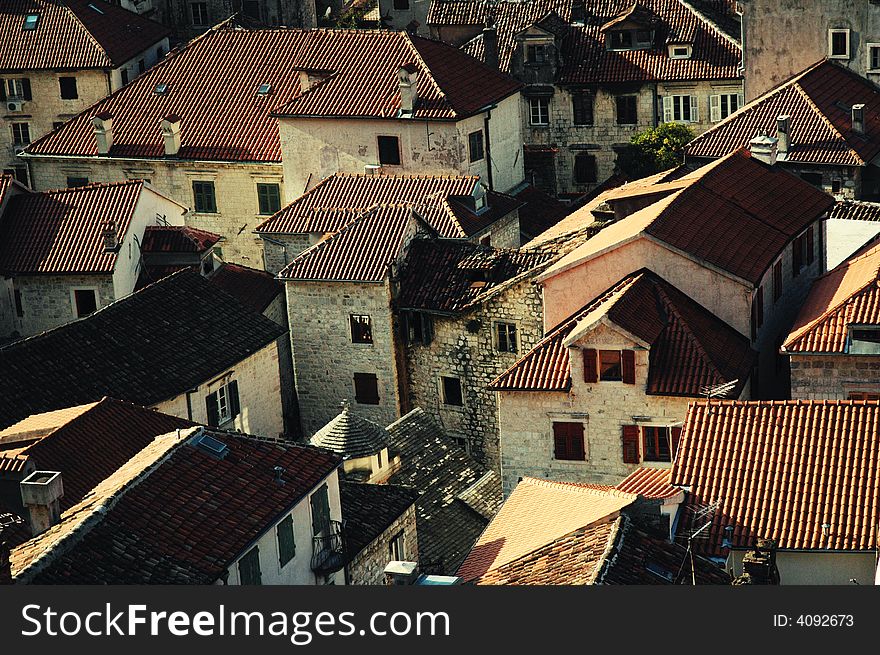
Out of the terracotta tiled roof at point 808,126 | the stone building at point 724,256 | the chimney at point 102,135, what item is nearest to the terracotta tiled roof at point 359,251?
the stone building at point 724,256

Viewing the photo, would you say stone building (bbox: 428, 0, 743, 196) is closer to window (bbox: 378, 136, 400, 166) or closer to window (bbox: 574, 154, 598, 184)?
window (bbox: 574, 154, 598, 184)

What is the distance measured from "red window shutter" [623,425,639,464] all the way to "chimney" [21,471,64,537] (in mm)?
19217

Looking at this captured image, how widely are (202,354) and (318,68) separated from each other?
27.1 m

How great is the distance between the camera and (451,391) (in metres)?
71.8

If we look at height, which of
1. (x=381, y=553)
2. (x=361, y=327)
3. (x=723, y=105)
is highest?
(x=723, y=105)

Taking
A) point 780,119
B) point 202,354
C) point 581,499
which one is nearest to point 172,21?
point 780,119

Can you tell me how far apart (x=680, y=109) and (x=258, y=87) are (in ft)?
70.7

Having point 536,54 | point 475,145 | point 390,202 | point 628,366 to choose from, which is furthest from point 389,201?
point 536,54

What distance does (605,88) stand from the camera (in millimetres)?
98938

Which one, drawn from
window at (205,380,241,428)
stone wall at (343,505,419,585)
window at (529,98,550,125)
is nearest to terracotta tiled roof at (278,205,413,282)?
window at (205,380,241,428)

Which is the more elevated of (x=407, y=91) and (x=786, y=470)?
(x=407, y=91)

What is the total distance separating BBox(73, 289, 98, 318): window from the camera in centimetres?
7594

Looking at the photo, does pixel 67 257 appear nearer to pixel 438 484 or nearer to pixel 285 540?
pixel 438 484

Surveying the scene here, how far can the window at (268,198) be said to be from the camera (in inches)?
3506
